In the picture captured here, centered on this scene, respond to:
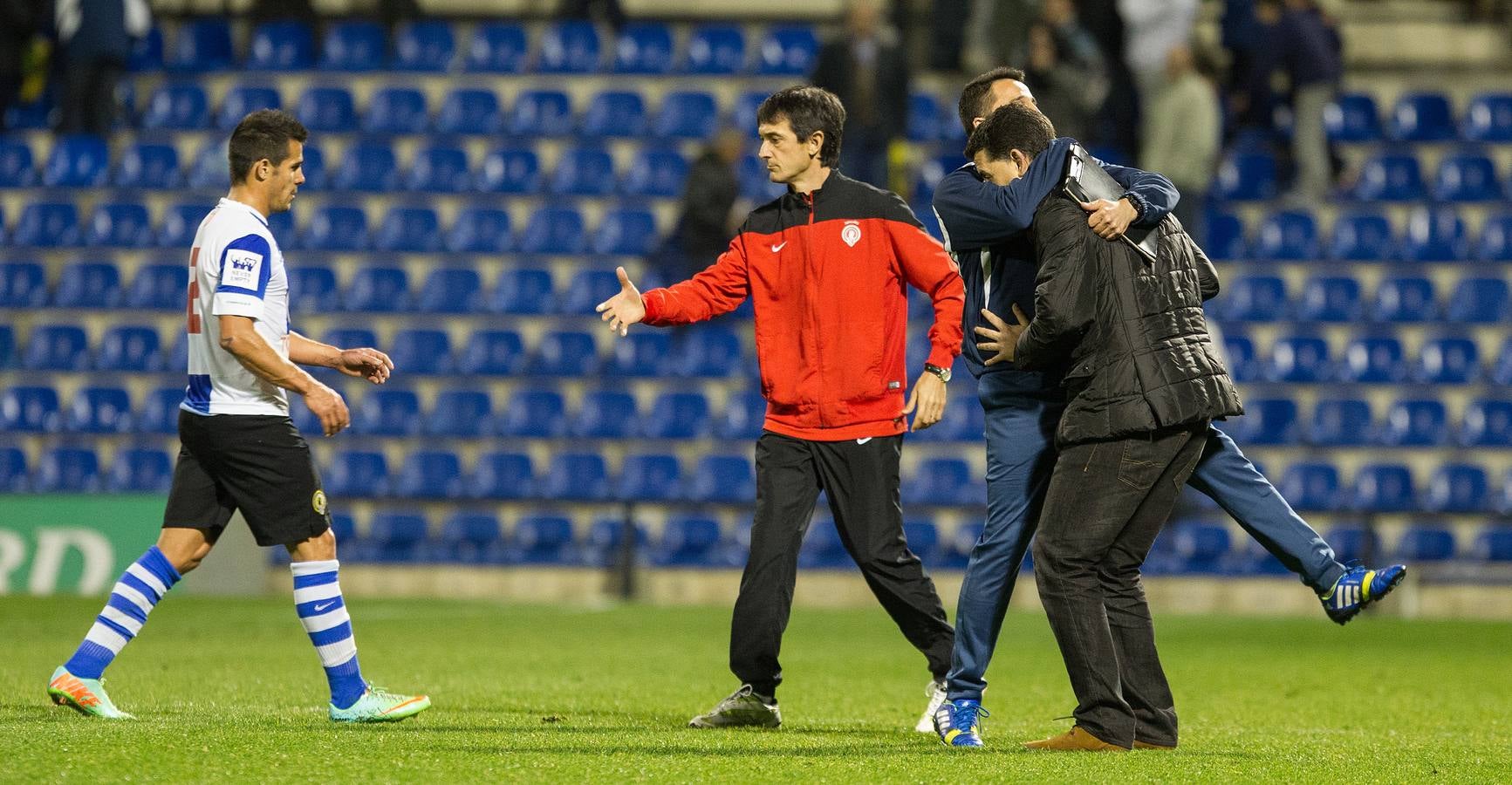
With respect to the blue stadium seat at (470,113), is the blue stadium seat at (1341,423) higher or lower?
lower

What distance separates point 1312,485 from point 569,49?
26.8 feet

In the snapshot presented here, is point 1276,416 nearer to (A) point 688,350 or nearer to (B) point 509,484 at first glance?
(A) point 688,350

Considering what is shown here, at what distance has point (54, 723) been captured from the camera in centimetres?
589

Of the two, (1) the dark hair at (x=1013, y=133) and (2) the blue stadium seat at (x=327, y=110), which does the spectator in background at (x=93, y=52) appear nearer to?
(2) the blue stadium seat at (x=327, y=110)

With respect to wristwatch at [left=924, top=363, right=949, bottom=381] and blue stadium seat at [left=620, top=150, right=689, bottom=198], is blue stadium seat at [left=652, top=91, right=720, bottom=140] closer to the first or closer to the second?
blue stadium seat at [left=620, top=150, right=689, bottom=198]

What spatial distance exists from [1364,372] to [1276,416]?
931 mm

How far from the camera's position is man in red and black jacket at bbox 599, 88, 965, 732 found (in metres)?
6.35

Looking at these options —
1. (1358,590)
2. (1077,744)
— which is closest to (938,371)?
(1077,744)

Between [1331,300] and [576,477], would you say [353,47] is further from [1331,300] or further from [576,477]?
[1331,300]

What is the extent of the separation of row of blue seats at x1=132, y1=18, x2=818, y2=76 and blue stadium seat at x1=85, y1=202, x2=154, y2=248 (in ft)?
6.02

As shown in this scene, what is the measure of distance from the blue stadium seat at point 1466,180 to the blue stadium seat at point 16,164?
42.4ft

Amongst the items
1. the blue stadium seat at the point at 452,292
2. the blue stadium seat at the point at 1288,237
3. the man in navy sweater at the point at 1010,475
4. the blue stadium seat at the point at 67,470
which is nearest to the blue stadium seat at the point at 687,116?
the blue stadium seat at the point at 452,292

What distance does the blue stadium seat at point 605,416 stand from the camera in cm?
1555

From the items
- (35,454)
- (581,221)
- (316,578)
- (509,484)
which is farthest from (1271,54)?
(316,578)
